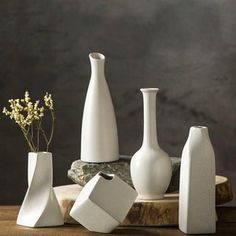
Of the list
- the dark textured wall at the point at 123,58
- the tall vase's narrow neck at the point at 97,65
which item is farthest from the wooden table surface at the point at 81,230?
the dark textured wall at the point at 123,58

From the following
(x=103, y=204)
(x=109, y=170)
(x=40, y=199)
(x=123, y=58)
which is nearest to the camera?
(x=103, y=204)

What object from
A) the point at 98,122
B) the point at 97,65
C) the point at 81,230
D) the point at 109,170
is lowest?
the point at 81,230

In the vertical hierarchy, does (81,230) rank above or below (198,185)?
below

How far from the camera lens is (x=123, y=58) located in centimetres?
279

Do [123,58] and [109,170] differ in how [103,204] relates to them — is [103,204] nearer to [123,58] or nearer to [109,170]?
[109,170]

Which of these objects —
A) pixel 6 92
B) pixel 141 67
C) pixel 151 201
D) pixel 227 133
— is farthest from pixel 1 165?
pixel 151 201

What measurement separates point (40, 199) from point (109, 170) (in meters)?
0.23

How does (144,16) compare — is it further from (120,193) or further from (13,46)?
(120,193)

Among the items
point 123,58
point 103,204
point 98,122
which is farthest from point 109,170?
point 123,58

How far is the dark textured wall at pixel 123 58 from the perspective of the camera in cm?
278

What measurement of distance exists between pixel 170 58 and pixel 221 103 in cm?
28

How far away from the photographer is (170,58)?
9.18ft

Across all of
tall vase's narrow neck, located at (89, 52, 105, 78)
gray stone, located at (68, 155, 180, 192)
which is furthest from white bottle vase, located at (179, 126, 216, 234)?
tall vase's narrow neck, located at (89, 52, 105, 78)

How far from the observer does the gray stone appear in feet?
6.15
